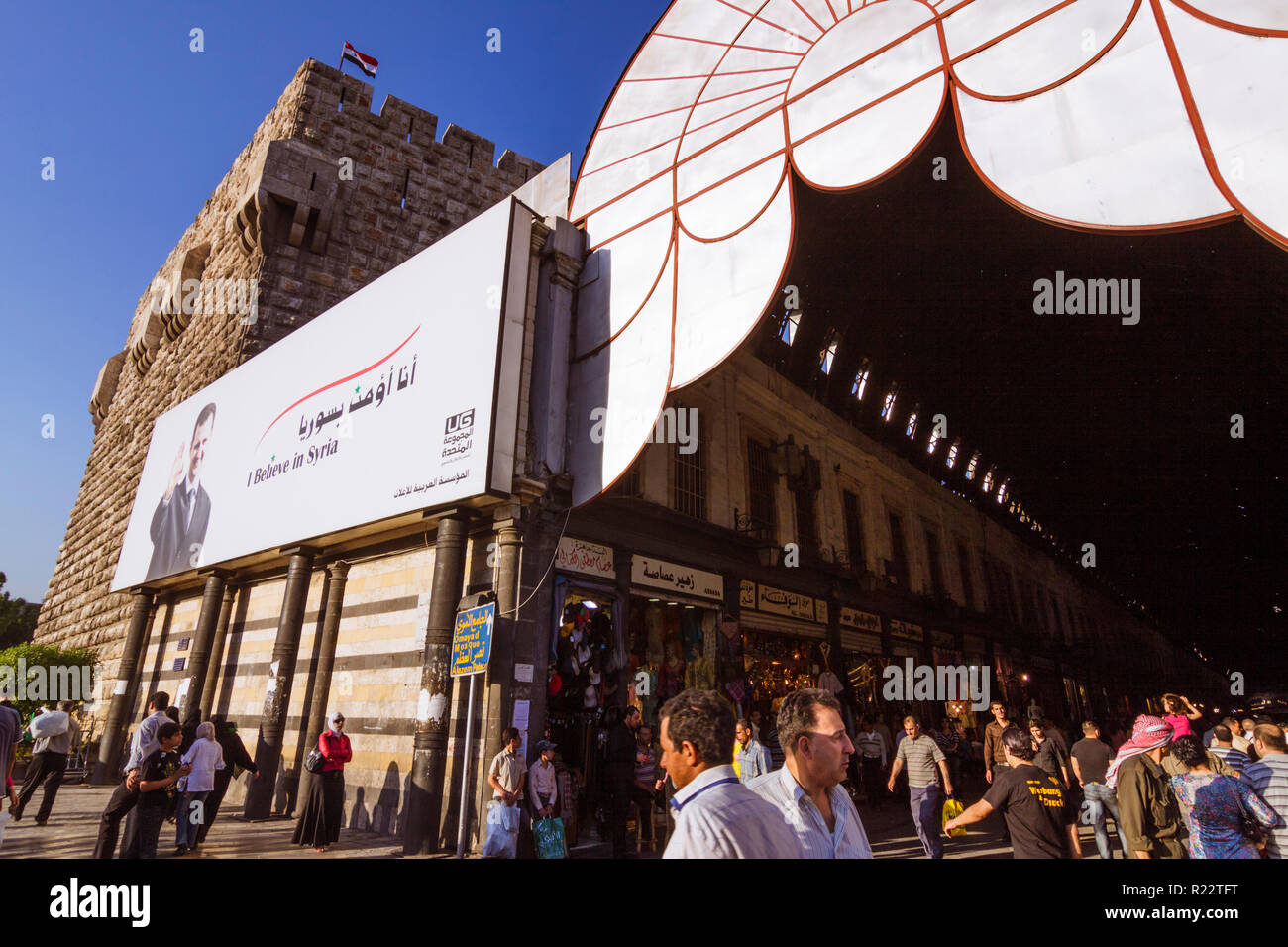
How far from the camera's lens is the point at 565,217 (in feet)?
35.9

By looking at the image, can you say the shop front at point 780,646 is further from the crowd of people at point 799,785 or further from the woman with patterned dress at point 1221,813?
the woman with patterned dress at point 1221,813

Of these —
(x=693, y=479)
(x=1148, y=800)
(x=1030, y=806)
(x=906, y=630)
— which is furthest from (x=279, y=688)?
(x=906, y=630)

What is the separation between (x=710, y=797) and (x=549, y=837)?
20.7 feet

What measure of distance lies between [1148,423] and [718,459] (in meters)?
14.0

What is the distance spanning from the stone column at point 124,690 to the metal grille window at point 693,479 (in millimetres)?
14759

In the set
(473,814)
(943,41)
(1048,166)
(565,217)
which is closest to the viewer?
(1048,166)

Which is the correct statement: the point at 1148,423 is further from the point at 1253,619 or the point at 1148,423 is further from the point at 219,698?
the point at 1253,619

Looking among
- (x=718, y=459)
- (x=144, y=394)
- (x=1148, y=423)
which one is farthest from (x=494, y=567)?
(x=144, y=394)

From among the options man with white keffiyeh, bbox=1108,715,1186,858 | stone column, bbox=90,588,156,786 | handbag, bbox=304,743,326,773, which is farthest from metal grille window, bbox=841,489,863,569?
stone column, bbox=90,588,156,786

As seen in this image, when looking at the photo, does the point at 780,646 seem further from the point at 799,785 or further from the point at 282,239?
the point at 282,239

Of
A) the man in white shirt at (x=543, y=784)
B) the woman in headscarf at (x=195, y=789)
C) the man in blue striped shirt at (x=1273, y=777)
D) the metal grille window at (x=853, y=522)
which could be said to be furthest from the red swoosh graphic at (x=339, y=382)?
the metal grille window at (x=853, y=522)

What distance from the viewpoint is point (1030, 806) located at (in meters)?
4.29

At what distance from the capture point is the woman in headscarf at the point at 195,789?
7.69 meters

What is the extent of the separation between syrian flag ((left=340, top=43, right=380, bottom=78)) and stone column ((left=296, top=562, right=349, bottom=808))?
18.1 meters
